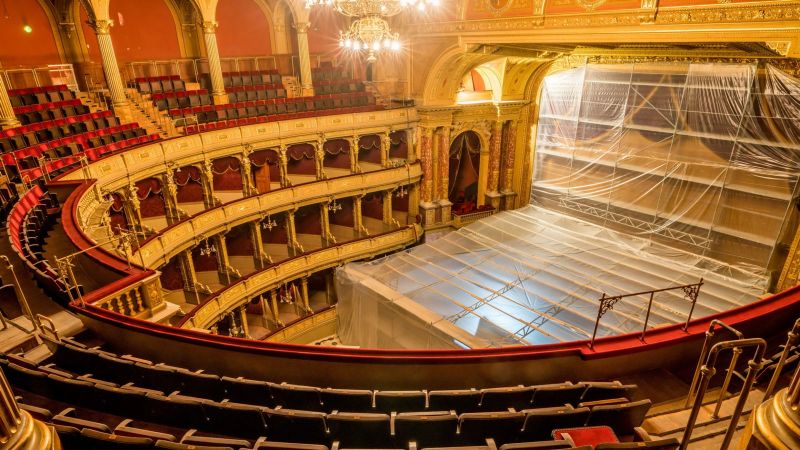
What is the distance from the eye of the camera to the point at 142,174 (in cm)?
1033

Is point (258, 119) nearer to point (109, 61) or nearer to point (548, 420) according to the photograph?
point (109, 61)

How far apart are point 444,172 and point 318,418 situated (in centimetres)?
1331

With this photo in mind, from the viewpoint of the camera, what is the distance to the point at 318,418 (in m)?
3.59

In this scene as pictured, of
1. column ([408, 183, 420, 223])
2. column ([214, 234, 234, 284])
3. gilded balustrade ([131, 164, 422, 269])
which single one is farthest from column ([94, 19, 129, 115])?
column ([408, 183, 420, 223])

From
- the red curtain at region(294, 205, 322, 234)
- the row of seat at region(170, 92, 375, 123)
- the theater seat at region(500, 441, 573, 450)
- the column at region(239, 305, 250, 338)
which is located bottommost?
the column at region(239, 305, 250, 338)

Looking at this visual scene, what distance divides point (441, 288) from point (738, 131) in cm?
746

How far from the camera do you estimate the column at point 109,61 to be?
11.4 meters

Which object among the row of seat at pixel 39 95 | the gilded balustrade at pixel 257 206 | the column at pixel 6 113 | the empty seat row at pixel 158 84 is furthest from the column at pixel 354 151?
the column at pixel 6 113

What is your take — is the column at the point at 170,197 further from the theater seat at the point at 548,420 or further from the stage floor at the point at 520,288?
the theater seat at the point at 548,420

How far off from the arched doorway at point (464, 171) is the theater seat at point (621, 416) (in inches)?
533

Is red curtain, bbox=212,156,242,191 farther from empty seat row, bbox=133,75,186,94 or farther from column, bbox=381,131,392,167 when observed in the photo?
column, bbox=381,131,392,167

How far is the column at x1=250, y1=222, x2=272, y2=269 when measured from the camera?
13.4 meters

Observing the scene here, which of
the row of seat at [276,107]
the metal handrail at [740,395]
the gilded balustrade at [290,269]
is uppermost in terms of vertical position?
the row of seat at [276,107]

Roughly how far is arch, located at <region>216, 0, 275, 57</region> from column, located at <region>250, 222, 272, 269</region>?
7417 mm
